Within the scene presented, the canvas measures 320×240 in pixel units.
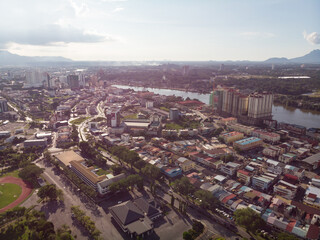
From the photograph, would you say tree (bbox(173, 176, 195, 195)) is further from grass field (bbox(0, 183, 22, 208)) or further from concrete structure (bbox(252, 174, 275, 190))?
grass field (bbox(0, 183, 22, 208))

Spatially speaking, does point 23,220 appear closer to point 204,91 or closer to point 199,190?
point 199,190

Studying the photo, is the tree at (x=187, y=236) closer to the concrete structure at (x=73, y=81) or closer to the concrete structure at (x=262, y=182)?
the concrete structure at (x=262, y=182)

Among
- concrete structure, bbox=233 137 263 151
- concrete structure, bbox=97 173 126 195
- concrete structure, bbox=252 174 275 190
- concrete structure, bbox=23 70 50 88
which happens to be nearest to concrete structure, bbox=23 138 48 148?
concrete structure, bbox=97 173 126 195

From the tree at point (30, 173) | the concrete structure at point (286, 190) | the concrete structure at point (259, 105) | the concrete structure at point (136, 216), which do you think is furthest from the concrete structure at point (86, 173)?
the concrete structure at point (259, 105)

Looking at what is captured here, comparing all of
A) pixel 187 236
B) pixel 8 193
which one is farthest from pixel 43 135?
pixel 187 236

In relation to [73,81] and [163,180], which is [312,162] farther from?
[73,81]

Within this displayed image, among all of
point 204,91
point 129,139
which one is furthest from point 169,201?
point 204,91

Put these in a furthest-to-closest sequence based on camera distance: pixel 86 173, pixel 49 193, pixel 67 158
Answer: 1. pixel 67 158
2. pixel 86 173
3. pixel 49 193
